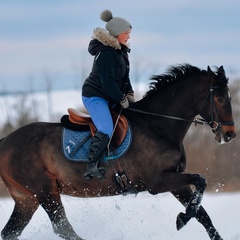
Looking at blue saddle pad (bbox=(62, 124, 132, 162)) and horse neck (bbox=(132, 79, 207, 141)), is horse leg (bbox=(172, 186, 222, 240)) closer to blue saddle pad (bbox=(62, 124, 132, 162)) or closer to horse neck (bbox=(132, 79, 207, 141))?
horse neck (bbox=(132, 79, 207, 141))

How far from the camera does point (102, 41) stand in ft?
26.4

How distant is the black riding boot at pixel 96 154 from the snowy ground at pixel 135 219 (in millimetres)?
1437

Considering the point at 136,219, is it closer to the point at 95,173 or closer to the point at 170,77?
the point at 95,173

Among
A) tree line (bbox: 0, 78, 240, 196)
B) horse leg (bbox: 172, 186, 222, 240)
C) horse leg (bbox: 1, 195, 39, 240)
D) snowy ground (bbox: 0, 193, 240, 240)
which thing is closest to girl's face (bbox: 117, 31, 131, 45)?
horse leg (bbox: 172, 186, 222, 240)

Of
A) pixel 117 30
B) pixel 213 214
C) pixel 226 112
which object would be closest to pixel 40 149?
pixel 117 30

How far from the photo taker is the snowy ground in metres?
9.34

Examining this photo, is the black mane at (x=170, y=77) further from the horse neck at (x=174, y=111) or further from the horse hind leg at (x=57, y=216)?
the horse hind leg at (x=57, y=216)

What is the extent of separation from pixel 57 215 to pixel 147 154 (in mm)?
1403

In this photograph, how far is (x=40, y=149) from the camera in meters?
8.50

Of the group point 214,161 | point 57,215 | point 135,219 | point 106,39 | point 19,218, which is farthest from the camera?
point 214,161

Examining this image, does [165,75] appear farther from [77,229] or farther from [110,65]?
[77,229]

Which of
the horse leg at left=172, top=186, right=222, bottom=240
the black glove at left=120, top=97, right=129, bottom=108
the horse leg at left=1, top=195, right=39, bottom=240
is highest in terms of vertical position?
the black glove at left=120, top=97, right=129, bottom=108

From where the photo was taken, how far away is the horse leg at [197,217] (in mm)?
7902

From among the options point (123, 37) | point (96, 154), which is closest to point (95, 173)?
point (96, 154)
